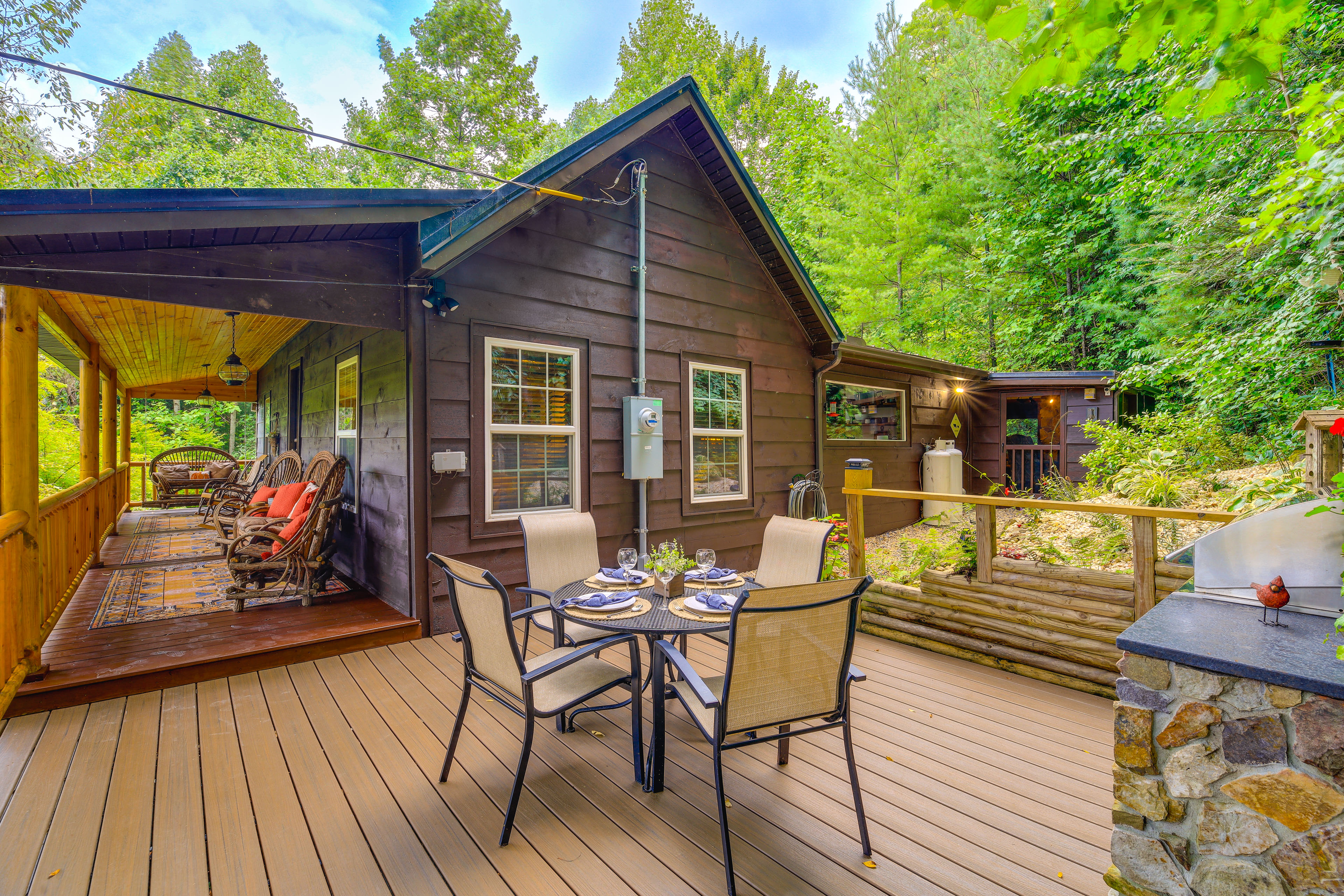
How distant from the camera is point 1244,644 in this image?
1.45 m

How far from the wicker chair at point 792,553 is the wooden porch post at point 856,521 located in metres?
1.09

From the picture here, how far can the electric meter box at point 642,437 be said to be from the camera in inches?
186

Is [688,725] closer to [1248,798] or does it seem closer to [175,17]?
[1248,798]

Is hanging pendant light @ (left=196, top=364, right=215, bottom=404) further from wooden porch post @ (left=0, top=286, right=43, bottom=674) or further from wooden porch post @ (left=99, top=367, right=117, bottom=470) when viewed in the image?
wooden porch post @ (left=0, top=286, right=43, bottom=674)

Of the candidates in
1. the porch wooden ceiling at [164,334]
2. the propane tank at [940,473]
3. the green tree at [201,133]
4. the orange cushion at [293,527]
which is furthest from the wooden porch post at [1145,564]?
the green tree at [201,133]

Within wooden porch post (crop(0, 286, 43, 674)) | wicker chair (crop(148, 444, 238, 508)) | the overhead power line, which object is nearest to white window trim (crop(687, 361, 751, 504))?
the overhead power line

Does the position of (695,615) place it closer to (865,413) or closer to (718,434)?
(718,434)

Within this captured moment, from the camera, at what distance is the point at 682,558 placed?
8.91 ft

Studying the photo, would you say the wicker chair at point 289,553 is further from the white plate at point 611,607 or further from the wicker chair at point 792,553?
the wicker chair at point 792,553

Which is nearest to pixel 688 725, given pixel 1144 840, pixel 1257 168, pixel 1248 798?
pixel 1144 840

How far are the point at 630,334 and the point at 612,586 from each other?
276 centimetres

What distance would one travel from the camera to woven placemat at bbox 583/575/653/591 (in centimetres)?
272

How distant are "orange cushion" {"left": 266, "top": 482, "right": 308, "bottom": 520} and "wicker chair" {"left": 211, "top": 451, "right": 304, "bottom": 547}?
45cm

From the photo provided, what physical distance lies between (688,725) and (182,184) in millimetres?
18629
